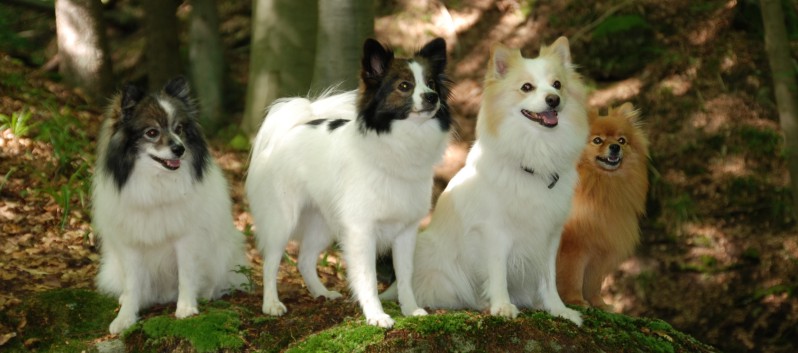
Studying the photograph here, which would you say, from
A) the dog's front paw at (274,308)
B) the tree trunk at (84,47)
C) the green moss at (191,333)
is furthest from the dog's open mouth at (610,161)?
the tree trunk at (84,47)

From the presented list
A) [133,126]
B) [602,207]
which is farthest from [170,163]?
[602,207]

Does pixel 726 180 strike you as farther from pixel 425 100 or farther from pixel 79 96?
A: pixel 79 96

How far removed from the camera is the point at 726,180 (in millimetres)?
8078

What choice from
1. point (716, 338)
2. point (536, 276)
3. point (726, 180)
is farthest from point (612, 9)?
point (536, 276)

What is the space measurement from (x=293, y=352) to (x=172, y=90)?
1.84 m

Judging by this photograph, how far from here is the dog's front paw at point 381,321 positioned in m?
4.20

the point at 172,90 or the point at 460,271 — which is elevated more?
the point at 172,90

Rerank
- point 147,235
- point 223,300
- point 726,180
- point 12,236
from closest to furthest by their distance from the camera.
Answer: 1. point 147,235
2. point 223,300
3. point 12,236
4. point 726,180

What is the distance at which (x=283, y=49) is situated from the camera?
8.09 meters

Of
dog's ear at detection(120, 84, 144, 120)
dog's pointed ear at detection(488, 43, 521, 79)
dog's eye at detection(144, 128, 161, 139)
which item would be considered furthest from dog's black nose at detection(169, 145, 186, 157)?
dog's pointed ear at detection(488, 43, 521, 79)

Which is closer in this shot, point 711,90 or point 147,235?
point 147,235

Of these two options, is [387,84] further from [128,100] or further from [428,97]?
[128,100]

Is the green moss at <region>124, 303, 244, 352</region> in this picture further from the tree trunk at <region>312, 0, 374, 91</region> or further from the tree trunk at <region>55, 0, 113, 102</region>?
the tree trunk at <region>55, 0, 113, 102</region>

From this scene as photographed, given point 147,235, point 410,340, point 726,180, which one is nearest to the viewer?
point 410,340
